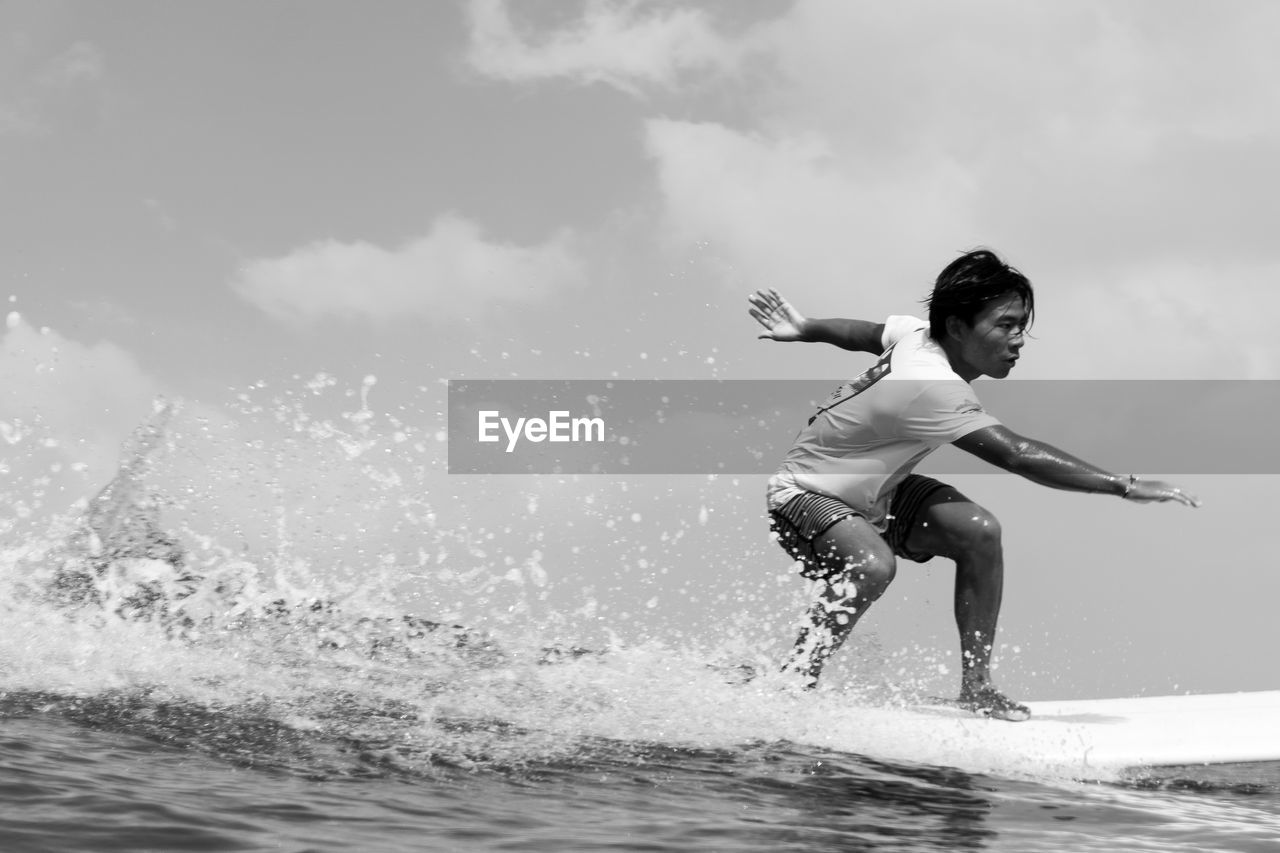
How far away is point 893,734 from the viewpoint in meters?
5.02

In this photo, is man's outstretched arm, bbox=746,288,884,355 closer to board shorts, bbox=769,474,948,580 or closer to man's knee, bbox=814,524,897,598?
board shorts, bbox=769,474,948,580

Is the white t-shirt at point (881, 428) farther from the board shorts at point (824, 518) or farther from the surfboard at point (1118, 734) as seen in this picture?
the surfboard at point (1118, 734)

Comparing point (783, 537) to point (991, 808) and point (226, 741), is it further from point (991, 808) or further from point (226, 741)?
point (226, 741)

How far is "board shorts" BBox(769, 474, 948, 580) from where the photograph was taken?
5.10 metres

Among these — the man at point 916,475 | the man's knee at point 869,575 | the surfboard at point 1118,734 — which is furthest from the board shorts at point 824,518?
the surfboard at point 1118,734

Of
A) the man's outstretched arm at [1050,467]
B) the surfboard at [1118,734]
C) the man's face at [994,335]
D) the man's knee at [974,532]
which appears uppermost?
the man's face at [994,335]

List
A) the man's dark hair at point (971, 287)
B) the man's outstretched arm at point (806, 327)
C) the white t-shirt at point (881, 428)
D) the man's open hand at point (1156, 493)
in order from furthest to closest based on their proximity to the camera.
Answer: the man's outstretched arm at point (806, 327) < the man's dark hair at point (971, 287) < the white t-shirt at point (881, 428) < the man's open hand at point (1156, 493)

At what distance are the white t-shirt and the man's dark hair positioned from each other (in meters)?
0.16

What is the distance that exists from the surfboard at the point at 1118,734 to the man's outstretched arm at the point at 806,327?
70.9 inches

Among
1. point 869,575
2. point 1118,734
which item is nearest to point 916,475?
point 869,575

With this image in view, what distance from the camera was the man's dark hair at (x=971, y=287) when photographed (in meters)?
5.04

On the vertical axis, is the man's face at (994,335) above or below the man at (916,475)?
above

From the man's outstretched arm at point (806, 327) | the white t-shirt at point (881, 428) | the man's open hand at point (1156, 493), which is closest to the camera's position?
the man's open hand at point (1156, 493)

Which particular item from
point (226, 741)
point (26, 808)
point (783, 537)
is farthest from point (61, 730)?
point (783, 537)
